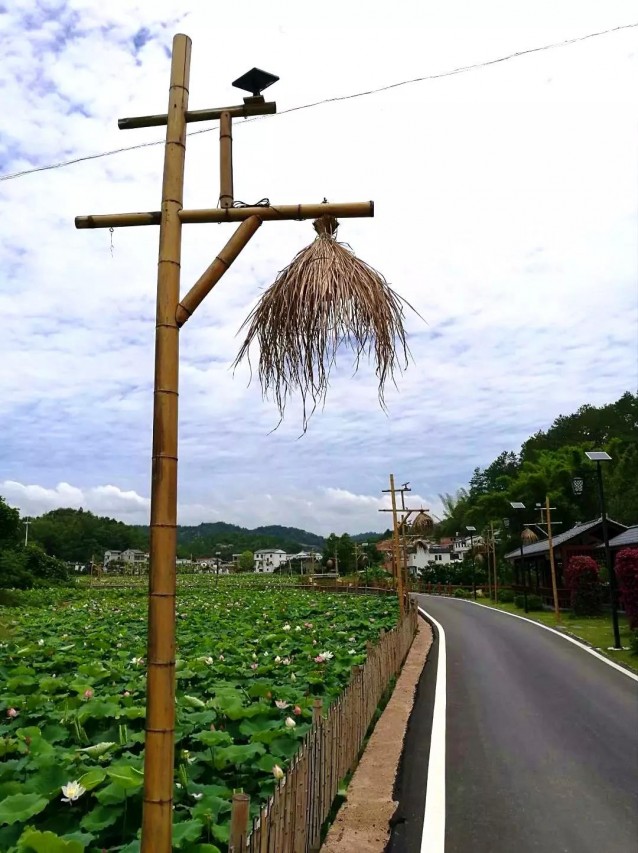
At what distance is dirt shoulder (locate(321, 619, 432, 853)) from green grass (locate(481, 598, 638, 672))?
6999 millimetres

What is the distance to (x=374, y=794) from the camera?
18.5 feet

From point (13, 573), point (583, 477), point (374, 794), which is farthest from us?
point (583, 477)

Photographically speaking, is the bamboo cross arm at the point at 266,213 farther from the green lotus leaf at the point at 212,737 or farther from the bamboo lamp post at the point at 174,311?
the green lotus leaf at the point at 212,737

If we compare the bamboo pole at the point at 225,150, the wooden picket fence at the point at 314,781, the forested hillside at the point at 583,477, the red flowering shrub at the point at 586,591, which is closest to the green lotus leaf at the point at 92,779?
the wooden picket fence at the point at 314,781

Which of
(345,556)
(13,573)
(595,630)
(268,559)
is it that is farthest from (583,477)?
(268,559)

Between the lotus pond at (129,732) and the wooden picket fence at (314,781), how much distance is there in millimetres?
278

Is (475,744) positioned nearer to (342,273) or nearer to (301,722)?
(301,722)

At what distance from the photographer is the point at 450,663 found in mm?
13492

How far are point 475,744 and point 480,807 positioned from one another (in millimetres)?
2052

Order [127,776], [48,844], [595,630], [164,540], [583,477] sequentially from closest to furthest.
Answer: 1. [164,540]
2. [48,844]
3. [127,776]
4. [595,630]
5. [583,477]

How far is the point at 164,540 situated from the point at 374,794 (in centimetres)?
435

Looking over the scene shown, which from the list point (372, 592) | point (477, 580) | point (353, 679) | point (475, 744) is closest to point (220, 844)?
point (353, 679)

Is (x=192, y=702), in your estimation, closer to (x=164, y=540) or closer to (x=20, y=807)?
(x=20, y=807)

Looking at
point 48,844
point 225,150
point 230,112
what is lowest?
point 48,844
